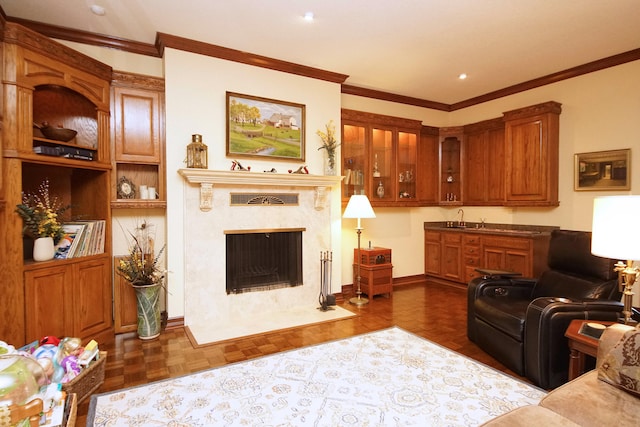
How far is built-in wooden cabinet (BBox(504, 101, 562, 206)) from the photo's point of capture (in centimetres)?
436

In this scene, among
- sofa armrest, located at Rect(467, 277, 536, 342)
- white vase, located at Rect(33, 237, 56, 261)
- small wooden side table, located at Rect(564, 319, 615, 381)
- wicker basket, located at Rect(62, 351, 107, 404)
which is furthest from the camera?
sofa armrest, located at Rect(467, 277, 536, 342)

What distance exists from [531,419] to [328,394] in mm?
1278

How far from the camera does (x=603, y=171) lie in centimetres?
403

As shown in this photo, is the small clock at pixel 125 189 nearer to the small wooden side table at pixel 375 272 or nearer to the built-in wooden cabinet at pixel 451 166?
the small wooden side table at pixel 375 272

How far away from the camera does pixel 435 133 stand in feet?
18.8

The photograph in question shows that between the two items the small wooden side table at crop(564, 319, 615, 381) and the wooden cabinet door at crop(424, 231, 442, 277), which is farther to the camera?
the wooden cabinet door at crop(424, 231, 442, 277)

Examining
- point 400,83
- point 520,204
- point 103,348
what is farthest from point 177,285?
point 520,204

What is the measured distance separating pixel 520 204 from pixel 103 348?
5222 mm

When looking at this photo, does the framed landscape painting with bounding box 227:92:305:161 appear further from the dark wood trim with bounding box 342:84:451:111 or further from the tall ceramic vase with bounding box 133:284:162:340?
the tall ceramic vase with bounding box 133:284:162:340

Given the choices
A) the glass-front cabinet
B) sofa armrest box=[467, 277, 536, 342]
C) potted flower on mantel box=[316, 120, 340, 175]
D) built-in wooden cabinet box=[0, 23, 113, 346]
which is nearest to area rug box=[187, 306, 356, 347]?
built-in wooden cabinet box=[0, 23, 113, 346]

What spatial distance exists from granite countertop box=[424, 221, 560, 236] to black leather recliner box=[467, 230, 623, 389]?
1.45 metres

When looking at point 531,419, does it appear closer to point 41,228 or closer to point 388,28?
point 388,28

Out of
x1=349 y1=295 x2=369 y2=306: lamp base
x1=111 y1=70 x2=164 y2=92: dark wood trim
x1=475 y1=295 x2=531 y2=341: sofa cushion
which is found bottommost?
x1=349 y1=295 x2=369 y2=306: lamp base

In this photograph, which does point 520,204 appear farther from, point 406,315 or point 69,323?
point 69,323
